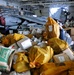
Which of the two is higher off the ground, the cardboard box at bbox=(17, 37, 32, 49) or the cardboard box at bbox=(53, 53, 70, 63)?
the cardboard box at bbox=(17, 37, 32, 49)

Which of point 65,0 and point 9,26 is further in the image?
point 65,0

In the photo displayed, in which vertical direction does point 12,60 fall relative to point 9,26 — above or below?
above

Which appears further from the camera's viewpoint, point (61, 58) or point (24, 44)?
point (24, 44)

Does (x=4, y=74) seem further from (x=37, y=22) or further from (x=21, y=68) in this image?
(x=37, y=22)

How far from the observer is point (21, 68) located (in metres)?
2.15

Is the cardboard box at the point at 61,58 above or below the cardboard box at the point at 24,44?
below

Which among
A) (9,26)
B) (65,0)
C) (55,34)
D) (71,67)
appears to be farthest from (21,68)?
(65,0)

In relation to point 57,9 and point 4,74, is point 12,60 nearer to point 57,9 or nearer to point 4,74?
point 4,74

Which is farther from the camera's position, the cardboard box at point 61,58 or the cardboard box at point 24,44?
the cardboard box at point 24,44

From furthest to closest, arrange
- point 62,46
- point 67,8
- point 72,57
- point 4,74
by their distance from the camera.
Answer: point 67,8, point 62,46, point 72,57, point 4,74

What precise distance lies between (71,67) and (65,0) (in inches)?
408

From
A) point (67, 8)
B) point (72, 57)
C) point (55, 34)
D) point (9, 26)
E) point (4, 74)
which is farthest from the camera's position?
point (67, 8)

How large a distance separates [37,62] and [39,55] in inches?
3.3

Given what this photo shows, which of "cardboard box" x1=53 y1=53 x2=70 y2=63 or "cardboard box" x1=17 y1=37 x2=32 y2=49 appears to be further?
"cardboard box" x1=17 y1=37 x2=32 y2=49
